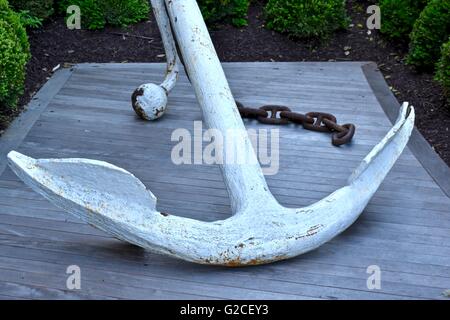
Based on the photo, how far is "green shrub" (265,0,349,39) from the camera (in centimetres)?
696

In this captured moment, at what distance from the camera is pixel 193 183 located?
4332 mm

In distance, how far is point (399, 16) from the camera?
6805mm

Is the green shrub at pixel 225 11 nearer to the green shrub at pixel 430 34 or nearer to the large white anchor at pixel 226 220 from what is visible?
the green shrub at pixel 430 34

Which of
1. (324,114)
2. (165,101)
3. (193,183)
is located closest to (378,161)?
(193,183)

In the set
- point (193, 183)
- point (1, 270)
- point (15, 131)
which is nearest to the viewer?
point (1, 270)

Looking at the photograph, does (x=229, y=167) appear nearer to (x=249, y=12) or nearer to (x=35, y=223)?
(x=35, y=223)

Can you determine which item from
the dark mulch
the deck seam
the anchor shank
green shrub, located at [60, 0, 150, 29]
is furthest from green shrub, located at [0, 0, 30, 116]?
green shrub, located at [60, 0, 150, 29]

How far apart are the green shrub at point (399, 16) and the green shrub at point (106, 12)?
2.46 m

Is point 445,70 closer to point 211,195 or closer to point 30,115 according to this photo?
point 211,195

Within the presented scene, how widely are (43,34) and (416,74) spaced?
11.5ft

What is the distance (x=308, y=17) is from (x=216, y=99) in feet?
11.6

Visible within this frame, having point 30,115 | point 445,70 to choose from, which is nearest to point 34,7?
point 30,115

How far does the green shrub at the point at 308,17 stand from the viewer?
6.96 meters

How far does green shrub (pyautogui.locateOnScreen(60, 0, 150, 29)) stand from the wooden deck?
0.99 metres
